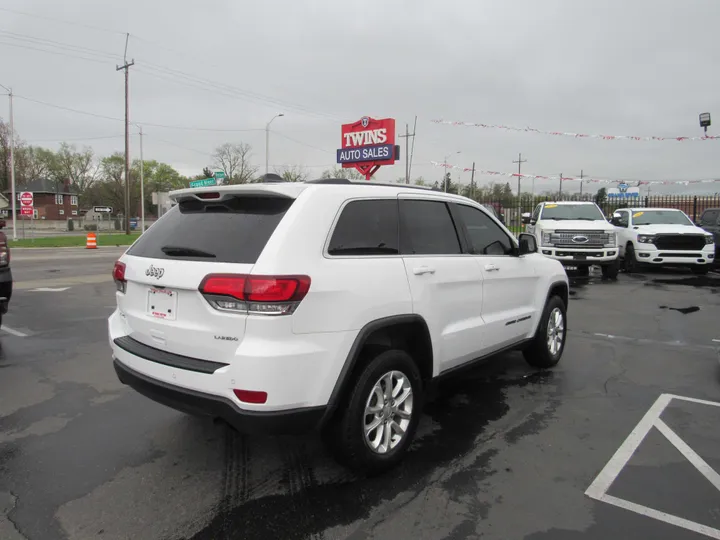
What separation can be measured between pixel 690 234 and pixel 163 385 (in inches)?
573

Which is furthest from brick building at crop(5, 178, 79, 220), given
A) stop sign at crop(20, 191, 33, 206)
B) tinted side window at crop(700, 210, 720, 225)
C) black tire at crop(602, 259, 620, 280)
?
tinted side window at crop(700, 210, 720, 225)

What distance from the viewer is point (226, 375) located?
2.64 meters

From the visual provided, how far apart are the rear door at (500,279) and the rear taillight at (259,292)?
189cm

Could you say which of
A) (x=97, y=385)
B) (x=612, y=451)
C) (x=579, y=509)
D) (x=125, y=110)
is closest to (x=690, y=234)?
(x=612, y=451)

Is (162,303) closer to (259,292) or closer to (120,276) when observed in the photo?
(120,276)

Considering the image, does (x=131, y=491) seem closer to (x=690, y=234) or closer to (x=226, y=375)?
(x=226, y=375)

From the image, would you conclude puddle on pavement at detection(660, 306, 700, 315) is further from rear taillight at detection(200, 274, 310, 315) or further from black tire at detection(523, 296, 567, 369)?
rear taillight at detection(200, 274, 310, 315)

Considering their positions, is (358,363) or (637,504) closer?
(637,504)

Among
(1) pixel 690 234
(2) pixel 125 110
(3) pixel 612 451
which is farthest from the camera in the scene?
(2) pixel 125 110

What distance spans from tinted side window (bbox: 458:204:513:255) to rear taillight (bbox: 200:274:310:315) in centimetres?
197

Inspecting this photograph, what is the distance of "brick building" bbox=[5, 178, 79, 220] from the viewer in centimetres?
7775

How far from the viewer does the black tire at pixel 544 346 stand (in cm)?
510

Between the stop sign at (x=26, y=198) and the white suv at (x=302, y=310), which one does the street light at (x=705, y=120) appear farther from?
the stop sign at (x=26, y=198)

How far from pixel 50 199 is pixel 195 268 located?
91.0 m
